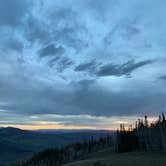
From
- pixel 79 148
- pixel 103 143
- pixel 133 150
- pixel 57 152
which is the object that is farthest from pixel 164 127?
pixel 57 152

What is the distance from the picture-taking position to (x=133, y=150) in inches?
3435

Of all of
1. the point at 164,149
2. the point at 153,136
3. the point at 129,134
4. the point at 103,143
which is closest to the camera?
the point at 164,149

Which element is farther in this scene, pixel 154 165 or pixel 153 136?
pixel 153 136

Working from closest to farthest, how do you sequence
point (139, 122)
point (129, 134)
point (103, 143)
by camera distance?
point (129, 134)
point (139, 122)
point (103, 143)

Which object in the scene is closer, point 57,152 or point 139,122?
point 139,122

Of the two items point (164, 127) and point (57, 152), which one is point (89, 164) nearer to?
point (164, 127)

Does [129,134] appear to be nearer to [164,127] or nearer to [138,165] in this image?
[164,127]

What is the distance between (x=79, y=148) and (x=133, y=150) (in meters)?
59.3

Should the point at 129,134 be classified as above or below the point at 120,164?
above

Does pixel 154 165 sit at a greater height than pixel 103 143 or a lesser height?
lesser

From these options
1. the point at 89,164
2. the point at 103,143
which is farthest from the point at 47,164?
the point at 89,164

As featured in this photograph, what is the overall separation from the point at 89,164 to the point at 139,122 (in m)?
39.2

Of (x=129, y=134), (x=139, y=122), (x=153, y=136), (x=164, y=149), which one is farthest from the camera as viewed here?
(x=139, y=122)

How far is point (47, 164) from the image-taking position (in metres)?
139
